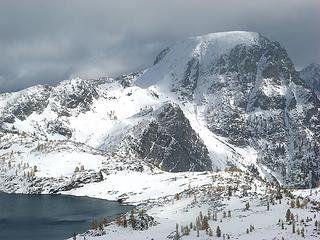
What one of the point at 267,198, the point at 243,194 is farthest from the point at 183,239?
the point at 243,194

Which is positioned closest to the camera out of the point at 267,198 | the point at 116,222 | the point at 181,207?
the point at 116,222

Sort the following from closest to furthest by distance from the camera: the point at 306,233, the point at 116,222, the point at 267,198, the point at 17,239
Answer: the point at 306,233 < the point at 116,222 < the point at 267,198 < the point at 17,239

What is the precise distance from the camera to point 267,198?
16912cm

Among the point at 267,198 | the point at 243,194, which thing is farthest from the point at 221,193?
the point at 267,198

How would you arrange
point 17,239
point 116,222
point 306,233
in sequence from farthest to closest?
point 17,239 < point 116,222 < point 306,233

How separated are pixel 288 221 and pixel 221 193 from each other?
187 ft

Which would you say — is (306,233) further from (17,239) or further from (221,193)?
(17,239)

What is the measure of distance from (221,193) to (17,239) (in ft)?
206

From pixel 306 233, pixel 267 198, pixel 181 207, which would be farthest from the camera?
pixel 181 207

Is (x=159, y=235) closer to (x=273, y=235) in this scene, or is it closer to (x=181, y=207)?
(x=273, y=235)

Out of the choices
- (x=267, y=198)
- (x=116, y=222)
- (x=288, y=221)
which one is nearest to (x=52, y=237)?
(x=116, y=222)

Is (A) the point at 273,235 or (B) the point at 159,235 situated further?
(B) the point at 159,235

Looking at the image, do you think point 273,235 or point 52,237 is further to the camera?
point 52,237

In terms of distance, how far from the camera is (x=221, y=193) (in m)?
194
